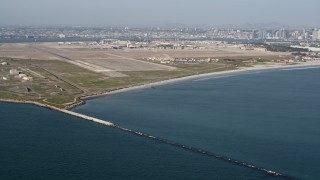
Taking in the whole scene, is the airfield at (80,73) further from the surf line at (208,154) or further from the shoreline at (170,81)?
the surf line at (208,154)

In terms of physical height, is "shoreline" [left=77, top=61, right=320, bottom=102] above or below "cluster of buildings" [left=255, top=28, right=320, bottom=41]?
below

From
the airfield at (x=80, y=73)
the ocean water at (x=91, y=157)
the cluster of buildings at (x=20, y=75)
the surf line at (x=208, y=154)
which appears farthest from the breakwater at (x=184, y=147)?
the cluster of buildings at (x=20, y=75)

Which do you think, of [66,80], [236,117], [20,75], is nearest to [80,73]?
[66,80]

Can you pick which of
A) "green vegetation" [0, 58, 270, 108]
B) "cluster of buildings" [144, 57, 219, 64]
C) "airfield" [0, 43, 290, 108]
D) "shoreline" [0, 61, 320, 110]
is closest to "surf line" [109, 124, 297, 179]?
"shoreline" [0, 61, 320, 110]

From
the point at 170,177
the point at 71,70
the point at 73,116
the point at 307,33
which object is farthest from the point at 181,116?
the point at 307,33

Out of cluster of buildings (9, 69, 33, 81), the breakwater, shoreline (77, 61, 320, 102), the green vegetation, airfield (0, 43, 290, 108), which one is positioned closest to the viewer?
the breakwater

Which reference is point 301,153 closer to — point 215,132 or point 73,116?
point 215,132

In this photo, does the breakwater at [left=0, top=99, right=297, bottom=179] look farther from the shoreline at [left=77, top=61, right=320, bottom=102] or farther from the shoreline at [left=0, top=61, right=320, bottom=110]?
the shoreline at [left=77, top=61, right=320, bottom=102]
